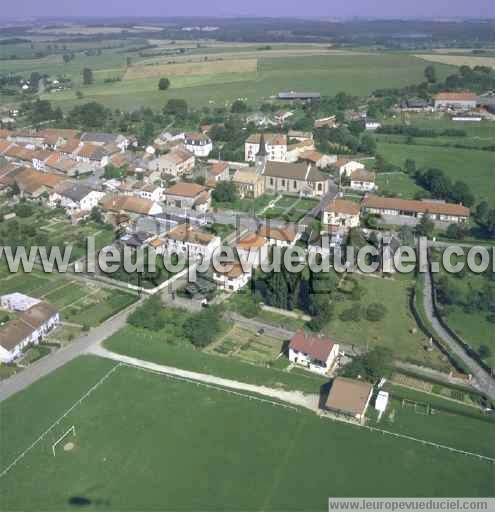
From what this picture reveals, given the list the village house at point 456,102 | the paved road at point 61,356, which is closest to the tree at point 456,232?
the paved road at point 61,356

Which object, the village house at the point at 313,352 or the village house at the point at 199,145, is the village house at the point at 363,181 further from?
the village house at the point at 313,352

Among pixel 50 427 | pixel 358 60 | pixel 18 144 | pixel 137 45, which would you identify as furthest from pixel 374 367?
pixel 137 45

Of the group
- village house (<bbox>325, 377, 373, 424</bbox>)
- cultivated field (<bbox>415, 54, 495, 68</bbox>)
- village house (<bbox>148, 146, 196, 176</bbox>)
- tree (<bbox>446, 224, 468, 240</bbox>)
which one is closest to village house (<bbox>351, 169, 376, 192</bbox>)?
tree (<bbox>446, 224, 468, 240</bbox>)

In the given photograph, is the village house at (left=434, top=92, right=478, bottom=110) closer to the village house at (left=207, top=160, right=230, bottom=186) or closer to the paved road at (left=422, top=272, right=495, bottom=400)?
the village house at (left=207, top=160, right=230, bottom=186)

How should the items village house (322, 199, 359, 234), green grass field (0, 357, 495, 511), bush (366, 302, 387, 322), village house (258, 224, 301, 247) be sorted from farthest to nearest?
village house (322, 199, 359, 234) → village house (258, 224, 301, 247) → bush (366, 302, 387, 322) → green grass field (0, 357, 495, 511)

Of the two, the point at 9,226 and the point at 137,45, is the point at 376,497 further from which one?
the point at 137,45
